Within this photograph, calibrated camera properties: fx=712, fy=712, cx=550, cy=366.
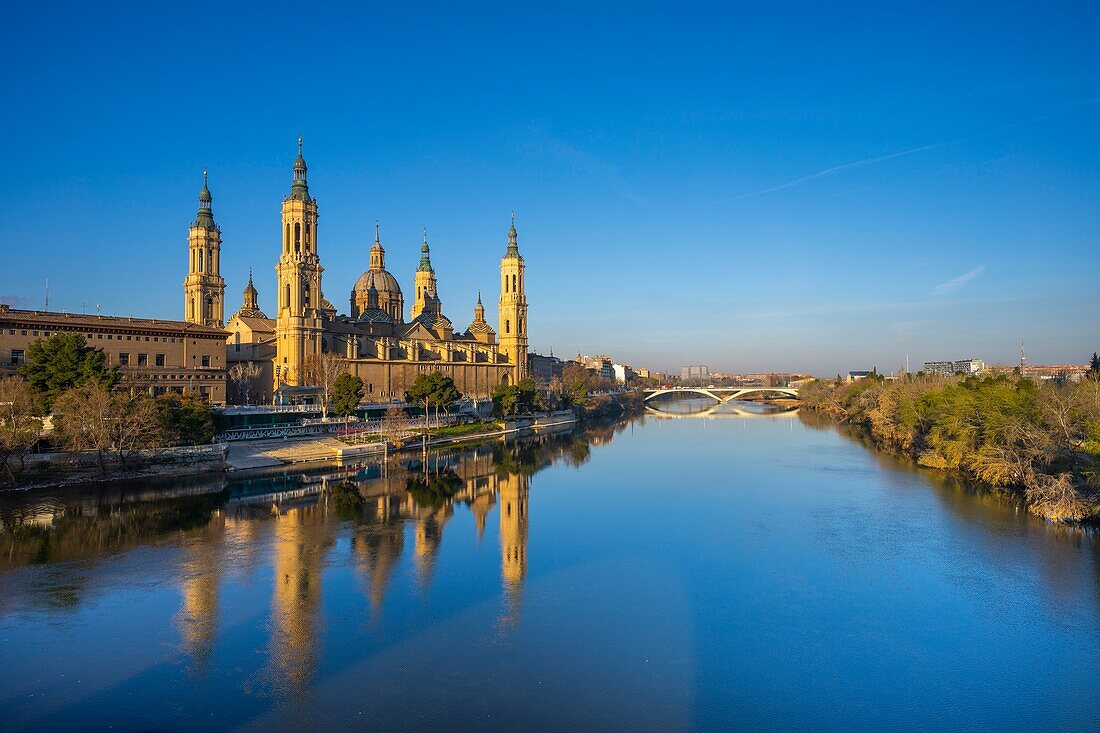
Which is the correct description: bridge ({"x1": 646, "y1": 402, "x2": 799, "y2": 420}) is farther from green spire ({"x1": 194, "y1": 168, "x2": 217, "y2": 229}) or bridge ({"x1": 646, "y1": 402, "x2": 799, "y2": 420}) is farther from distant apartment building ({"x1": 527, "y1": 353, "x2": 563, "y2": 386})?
green spire ({"x1": 194, "y1": 168, "x2": 217, "y2": 229})

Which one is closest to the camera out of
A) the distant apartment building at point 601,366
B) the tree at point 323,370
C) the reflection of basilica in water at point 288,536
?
the reflection of basilica in water at point 288,536

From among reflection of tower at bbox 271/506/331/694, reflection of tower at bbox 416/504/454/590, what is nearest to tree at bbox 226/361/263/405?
reflection of tower at bbox 271/506/331/694

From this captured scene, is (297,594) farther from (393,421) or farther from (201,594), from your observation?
(393,421)

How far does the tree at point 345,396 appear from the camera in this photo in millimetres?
38312

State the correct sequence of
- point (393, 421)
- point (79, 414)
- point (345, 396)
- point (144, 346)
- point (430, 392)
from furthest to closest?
point (430, 392)
point (393, 421)
point (345, 396)
point (144, 346)
point (79, 414)

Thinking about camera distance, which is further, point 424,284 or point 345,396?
point 424,284

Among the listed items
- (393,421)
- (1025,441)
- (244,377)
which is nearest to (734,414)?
(393,421)

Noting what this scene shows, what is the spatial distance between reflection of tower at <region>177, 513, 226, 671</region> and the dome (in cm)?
5227

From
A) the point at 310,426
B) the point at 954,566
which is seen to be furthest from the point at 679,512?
the point at 310,426

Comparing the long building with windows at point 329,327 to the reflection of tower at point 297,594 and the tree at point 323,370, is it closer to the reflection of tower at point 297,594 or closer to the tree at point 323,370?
the tree at point 323,370

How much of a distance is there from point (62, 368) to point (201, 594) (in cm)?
1810

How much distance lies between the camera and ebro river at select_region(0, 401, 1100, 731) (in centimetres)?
980

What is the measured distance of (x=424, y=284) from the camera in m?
77.9

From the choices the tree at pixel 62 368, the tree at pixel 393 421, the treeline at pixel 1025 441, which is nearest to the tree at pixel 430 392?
the tree at pixel 393 421
